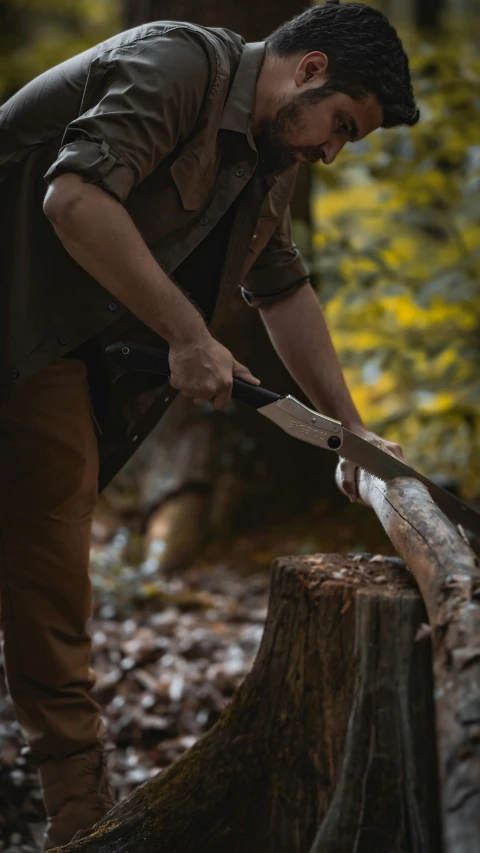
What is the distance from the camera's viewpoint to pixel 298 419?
2197mm

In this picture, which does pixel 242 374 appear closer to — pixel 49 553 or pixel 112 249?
pixel 112 249

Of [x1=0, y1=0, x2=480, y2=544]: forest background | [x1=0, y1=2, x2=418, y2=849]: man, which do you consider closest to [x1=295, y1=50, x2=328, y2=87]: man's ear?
[x1=0, y1=2, x2=418, y2=849]: man

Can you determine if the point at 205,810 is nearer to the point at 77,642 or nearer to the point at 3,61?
the point at 77,642

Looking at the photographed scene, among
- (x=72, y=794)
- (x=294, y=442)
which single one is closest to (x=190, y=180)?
(x=72, y=794)

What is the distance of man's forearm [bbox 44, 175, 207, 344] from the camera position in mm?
1873

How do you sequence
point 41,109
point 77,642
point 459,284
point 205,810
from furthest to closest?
point 459,284 < point 77,642 < point 41,109 < point 205,810

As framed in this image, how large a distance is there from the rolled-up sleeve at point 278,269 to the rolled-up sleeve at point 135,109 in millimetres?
705

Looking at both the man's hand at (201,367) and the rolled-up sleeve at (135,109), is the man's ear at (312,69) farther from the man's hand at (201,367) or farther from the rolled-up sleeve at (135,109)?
the man's hand at (201,367)

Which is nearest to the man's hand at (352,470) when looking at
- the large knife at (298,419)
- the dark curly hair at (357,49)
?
the large knife at (298,419)

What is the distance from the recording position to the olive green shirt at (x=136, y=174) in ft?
6.68

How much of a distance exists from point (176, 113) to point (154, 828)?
1717 mm

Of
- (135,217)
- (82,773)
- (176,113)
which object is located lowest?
(82,773)

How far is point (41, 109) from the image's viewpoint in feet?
7.14

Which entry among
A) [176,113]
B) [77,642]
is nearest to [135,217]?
[176,113]
